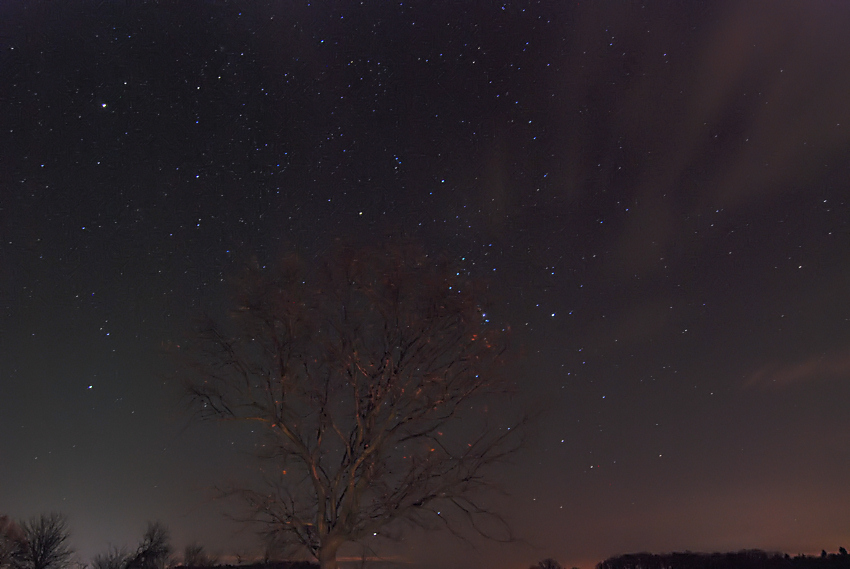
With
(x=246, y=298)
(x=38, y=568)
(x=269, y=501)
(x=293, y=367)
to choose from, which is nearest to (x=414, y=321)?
(x=293, y=367)

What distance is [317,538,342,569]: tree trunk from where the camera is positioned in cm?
1095

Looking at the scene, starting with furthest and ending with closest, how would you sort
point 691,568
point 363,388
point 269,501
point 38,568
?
1. point 38,568
2. point 691,568
3. point 363,388
4. point 269,501

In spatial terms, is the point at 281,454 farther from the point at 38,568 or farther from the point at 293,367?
the point at 38,568

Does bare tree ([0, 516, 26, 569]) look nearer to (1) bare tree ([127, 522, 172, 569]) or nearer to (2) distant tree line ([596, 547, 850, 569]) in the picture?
(1) bare tree ([127, 522, 172, 569])

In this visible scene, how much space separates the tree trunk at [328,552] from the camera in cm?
1095

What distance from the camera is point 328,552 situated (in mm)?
10953

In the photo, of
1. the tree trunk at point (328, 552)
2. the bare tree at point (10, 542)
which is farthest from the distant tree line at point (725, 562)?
the bare tree at point (10, 542)

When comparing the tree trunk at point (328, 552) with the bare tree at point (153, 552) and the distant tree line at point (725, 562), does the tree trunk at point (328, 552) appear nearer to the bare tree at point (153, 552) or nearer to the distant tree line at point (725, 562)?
the distant tree line at point (725, 562)

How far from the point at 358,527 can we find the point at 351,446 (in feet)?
4.66

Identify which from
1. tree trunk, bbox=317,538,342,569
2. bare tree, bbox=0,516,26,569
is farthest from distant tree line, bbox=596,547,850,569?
bare tree, bbox=0,516,26,569

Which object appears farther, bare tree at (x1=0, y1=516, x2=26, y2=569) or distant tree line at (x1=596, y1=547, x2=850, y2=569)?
bare tree at (x1=0, y1=516, x2=26, y2=569)

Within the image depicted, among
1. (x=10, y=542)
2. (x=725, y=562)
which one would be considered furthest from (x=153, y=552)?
(x=725, y=562)

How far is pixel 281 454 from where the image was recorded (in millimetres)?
11719

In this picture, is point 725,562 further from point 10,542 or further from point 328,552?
point 10,542
